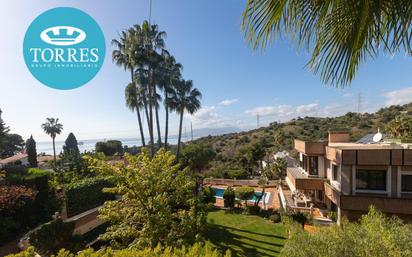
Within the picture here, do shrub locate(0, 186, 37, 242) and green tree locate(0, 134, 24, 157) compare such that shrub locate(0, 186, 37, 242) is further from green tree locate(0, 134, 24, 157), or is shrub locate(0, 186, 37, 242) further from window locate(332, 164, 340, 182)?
green tree locate(0, 134, 24, 157)

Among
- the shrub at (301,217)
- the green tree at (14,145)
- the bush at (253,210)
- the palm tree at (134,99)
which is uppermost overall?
the palm tree at (134,99)

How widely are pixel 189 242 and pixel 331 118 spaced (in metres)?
67.3

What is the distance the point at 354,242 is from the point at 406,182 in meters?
13.0

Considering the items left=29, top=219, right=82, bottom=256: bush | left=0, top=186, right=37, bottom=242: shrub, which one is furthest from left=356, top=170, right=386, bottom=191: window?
left=0, top=186, right=37, bottom=242: shrub

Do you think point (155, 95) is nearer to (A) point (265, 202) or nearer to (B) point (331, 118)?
(A) point (265, 202)

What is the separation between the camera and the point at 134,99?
26.5 m

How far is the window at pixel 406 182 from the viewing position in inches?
578

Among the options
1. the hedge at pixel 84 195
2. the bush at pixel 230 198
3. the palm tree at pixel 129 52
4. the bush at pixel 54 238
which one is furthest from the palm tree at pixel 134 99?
the bush at pixel 54 238

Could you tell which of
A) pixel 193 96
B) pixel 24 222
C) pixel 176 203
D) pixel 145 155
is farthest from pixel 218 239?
pixel 193 96

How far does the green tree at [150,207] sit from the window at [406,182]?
43.1 feet

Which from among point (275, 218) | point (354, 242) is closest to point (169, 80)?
point (275, 218)

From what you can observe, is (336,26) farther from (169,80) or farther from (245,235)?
(169,80)

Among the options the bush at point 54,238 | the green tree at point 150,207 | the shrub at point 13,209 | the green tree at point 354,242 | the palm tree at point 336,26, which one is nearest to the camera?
the palm tree at point 336,26

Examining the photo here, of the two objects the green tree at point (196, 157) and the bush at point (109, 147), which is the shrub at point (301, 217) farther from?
the bush at point (109, 147)
